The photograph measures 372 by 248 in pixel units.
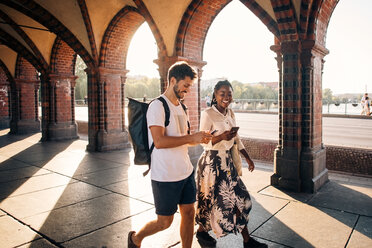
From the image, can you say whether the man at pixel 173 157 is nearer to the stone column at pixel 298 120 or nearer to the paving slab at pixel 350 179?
the stone column at pixel 298 120

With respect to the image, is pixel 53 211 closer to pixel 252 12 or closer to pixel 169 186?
pixel 169 186

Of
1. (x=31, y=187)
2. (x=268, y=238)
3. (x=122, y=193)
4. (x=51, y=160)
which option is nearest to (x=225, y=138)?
(x=268, y=238)

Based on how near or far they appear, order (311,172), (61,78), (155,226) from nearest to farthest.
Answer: (155,226), (311,172), (61,78)

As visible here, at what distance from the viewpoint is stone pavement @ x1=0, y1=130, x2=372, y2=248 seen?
313 centimetres

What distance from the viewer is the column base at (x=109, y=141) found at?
8.77 meters

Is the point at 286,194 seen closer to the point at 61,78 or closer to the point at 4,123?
the point at 61,78

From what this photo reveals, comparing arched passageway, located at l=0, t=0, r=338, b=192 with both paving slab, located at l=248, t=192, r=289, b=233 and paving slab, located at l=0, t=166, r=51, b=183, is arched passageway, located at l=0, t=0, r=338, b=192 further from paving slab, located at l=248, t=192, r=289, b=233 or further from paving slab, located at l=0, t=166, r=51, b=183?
paving slab, located at l=0, t=166, r=51, b=183

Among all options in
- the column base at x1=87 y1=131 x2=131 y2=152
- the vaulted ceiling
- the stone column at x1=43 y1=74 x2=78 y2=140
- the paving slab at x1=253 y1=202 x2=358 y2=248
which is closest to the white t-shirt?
the paving slab at x1=253 y1=202 x2=358 y2=248

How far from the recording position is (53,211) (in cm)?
396

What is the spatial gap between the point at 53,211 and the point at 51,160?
3.98 metres

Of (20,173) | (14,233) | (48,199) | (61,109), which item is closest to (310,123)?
(48,199)

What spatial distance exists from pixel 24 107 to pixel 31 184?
9.93 meters

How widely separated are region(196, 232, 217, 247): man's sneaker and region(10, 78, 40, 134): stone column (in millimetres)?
13184

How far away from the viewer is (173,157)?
221cm
